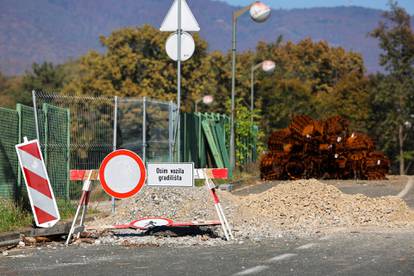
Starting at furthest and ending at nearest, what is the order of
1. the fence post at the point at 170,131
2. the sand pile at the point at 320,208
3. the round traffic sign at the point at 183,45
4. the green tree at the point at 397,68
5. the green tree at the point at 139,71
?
the green tree at the point at 139,71 → the green tree at the point at 397,68 → the fence post at the point at 170,131 → the round traffic sign at the point at 183,45 → the sand pile at the point at 320,208

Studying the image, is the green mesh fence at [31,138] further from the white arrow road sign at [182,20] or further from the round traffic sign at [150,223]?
the round traffic sign at [150,223]

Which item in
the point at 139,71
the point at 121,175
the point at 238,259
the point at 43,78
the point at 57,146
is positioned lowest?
the point at 238,259

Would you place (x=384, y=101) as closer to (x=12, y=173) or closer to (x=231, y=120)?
(x=231, y=120)

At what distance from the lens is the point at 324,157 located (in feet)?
118

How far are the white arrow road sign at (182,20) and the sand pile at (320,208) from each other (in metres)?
3.42

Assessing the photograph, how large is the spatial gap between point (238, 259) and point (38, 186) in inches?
187

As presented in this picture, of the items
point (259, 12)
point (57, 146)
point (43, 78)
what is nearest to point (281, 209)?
point (57, 146)

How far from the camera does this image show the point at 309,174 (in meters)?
36.0

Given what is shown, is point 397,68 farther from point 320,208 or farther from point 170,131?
point 320,208

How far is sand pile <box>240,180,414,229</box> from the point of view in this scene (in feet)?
55.1

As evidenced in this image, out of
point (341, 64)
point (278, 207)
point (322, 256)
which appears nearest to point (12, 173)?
point (278, 207)

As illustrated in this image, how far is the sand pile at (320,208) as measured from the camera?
16.8 meters

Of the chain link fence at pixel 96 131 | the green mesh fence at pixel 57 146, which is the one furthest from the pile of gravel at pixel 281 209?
the chain link fence at pixel 96 131

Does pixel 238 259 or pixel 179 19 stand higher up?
pixel 179 19
